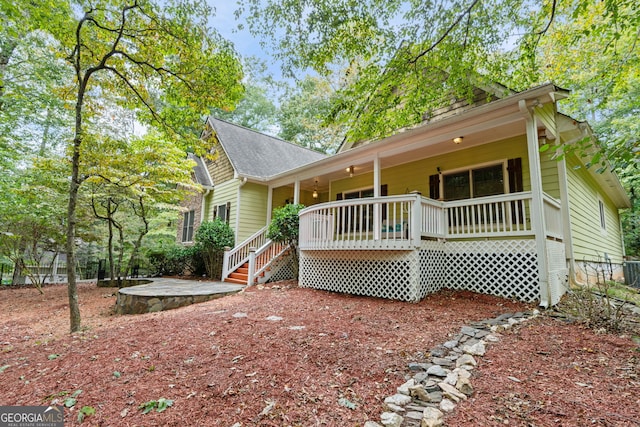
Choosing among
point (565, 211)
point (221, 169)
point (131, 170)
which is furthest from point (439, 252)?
point (221, 169)

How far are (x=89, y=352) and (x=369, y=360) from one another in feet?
11.0

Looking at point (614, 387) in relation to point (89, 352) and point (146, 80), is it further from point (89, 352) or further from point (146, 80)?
point (146, 80)

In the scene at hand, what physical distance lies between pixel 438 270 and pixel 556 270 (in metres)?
2.19

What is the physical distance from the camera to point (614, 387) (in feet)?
7.71

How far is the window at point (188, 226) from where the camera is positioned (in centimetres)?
1370

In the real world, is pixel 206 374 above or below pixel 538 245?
below

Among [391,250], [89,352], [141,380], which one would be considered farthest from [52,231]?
[391,250]

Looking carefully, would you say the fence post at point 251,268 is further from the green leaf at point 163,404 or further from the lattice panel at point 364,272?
the green leaf at point 163,404

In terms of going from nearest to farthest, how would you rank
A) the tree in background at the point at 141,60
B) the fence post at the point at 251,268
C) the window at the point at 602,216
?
the tree in background at the point at 141,60
the fence post at the point at 251,268
the window at the point at 602,216

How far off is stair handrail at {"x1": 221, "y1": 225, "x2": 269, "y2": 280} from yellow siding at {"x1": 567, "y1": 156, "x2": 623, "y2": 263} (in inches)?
332

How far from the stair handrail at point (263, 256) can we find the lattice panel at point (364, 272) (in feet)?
5.30

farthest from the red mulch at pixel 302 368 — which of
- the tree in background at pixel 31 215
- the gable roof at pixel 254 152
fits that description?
the gable roof at pixel 254 152

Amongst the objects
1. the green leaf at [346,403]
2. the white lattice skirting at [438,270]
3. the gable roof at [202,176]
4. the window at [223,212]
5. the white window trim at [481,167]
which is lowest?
the green leaf at [346,403]

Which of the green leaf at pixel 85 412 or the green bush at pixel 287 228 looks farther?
the green bush at pixel 287 228
